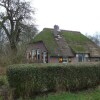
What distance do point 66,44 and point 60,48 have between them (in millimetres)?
A: 1978

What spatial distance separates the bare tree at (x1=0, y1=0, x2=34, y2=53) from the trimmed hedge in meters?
22.6

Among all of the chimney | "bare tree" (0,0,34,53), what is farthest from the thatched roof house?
"bare tree" (0,0,34,53)

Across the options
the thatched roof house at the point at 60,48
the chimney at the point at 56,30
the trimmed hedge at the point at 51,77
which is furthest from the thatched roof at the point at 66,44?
the trimmed hedge at the point at 51,77

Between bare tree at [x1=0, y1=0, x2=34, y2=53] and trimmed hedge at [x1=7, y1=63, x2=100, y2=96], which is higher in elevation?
bare tree at [x1=0, y1=0, x2=34, y2=53]

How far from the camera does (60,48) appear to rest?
3503 cm

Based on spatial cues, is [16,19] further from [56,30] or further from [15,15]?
[56,30]

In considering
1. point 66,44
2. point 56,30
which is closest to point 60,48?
point 66,44

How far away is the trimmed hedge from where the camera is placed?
9742 millimetres

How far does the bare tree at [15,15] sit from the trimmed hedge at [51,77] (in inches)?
888

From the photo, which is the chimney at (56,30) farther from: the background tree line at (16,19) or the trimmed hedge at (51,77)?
the trimmed hedge at (51,77)

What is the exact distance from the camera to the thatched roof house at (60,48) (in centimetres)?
3422

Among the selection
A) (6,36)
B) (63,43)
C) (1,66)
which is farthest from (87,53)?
(1,66)

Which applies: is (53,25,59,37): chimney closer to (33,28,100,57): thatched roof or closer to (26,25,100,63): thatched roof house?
(26,25,100,63): thatched roof house

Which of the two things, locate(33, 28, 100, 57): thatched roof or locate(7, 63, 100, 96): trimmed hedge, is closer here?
locate(7, 63, 100, 96): trimmed hedge
